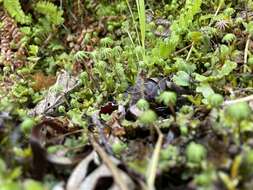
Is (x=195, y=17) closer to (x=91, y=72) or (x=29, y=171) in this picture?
(x=91, y=72)

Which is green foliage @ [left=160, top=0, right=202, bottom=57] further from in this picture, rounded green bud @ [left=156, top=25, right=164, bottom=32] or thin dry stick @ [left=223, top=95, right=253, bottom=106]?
thin dry stick @ [left=223, top=95, right=253, bottom=106]

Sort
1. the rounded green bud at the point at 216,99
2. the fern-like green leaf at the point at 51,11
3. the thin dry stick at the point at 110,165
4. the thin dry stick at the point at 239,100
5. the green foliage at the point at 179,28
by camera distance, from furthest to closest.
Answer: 1. the fern-like green leaf at the point at 51,11
2. the green foliage at the point at 179,28
3. the thin dry stick at the point at 239,100
4. the rounded green bud at the point at 216,99
5. the thin dry stick at the point at 110,165

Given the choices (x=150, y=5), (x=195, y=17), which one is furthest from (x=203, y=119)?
(x=150, y=5)

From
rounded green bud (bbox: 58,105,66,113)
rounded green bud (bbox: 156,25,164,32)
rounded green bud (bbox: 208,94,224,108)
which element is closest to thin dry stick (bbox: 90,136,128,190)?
rounded green bud (bbox: 208,94,224,108)

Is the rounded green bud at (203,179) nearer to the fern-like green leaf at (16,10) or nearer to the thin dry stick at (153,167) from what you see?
the thin dry stick at (153,167)

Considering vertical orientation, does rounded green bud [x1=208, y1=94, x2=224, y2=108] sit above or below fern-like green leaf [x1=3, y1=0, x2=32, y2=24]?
above

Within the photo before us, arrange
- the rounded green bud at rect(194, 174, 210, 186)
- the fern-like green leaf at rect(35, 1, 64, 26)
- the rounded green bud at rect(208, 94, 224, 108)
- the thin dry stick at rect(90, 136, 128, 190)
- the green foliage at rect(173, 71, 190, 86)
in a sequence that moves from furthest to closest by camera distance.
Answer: the fern-like green leaf at rect(35, 1, 64, 26) → the green foliage at rect(173, 71, 190, 86) → the rounded green bud at rect(208, 94, 224, 108) → the thin dry stick at rect(90, 136, 128, 190) → the rounded green bud at rect(194, 174, 210, 186)

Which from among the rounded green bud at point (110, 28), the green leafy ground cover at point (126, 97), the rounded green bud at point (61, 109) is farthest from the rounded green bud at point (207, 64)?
the rounded green bud at point (110, 28)

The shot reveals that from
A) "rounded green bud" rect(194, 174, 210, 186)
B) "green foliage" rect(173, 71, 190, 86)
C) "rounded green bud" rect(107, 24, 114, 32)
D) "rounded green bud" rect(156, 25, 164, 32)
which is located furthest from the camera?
"rounded green bud" rect(107, 24, 114, 32)
